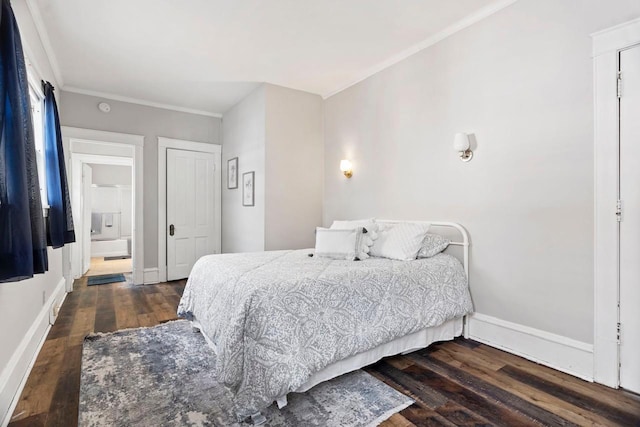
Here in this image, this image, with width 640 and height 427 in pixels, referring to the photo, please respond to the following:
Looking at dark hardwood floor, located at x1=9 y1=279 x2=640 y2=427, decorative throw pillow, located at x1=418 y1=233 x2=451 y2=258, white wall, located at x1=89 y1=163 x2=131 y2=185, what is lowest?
dark hardwood floor, located at x1=9 y1=279 x2=640 y2=427

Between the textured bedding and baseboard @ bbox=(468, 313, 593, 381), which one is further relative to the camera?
baseboard @ bbox=(468, 313, 593, 381)

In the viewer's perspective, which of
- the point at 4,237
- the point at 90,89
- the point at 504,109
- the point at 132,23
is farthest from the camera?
the point at 90,89

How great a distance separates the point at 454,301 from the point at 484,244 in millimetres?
549

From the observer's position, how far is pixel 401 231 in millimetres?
2959

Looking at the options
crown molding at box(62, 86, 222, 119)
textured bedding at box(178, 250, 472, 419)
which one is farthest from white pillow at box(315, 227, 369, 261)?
crown molding at box(62, 86, 222, 119)

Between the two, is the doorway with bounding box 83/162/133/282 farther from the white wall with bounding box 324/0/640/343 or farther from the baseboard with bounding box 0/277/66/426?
the white wall with bounding box 324/0/640/343

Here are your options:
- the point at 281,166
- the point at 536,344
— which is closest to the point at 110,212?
the point at 281,166

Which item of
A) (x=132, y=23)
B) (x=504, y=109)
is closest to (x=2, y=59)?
(x=132, y=23)

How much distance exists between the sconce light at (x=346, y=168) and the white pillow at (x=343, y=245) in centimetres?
134

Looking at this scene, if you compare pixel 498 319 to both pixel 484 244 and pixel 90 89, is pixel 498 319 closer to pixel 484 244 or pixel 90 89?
pixel 484 244

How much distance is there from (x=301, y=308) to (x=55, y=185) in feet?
8.57

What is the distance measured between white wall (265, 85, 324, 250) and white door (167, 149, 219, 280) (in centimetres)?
181

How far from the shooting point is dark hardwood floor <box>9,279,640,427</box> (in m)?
1.75

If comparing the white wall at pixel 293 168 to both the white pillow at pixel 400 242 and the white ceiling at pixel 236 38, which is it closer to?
the white ceiling at pixel 236 38
